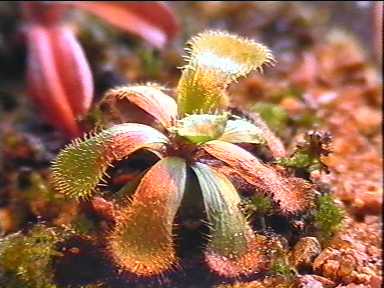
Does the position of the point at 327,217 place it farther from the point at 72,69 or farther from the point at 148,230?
the point at 72,69

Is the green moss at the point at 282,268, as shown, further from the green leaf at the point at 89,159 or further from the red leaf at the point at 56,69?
the red leaf at the point at 56,69

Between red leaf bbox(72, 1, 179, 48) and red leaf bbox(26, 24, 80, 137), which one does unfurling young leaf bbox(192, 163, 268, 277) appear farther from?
red leaf bbox(72, 1, 179, 48)

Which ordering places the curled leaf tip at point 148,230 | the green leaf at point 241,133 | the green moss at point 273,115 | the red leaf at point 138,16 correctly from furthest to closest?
the red leaf at point 138,16 → the green moss at point 273,115 → the green leaf at point 241,133 → the curled leaf tip at point 148,230

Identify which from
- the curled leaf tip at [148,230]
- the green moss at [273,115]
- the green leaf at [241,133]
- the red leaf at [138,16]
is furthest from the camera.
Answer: the red leaf at [138,16]

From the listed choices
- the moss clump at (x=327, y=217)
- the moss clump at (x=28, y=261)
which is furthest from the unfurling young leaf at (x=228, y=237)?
the moss clump at (x=28, y=261)

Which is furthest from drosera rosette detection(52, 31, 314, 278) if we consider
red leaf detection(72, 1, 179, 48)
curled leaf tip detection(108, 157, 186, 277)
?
red leaf detection(72, 1, 179, 48)
